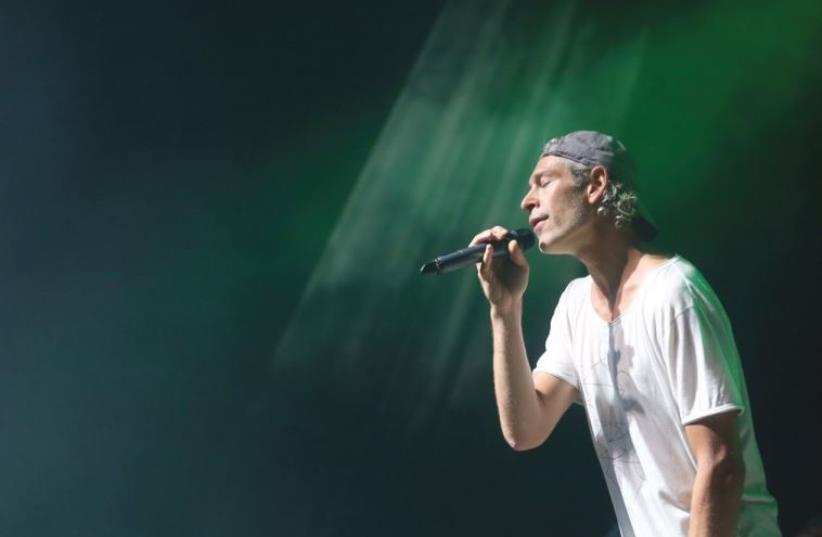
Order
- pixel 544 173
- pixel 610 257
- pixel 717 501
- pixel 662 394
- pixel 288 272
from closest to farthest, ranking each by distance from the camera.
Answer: pixel 717 501
pixel 662 394
pixel 610 257
pixel 544 173
pixel 288 272

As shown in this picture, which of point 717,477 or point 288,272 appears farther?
point 288,272

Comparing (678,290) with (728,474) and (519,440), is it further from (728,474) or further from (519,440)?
(519,440)

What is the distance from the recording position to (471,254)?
1.61m

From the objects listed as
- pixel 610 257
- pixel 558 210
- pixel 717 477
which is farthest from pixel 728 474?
pixel 558 210

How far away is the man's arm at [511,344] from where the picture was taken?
64.1 inches

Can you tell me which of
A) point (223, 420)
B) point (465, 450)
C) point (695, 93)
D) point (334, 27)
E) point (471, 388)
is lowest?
point (223, 420)

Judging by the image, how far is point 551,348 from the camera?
1.73 m

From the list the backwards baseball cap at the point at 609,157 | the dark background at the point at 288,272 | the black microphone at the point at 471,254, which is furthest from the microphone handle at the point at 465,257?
the dark background at the point at 288,272

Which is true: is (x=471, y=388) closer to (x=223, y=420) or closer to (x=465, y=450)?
(x=465, y=450)

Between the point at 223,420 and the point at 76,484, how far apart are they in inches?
15.8

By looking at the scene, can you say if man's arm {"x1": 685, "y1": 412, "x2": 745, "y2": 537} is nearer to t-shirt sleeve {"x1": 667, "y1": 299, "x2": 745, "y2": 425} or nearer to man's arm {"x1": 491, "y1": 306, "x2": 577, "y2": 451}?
t-shirt sleeve {"x1": 667, "y1": 299, "x2": 745, "y2": 425}

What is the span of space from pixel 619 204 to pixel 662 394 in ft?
1.24

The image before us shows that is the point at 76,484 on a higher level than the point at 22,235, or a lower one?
lower

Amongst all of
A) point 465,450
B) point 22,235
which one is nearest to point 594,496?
point 465,450
